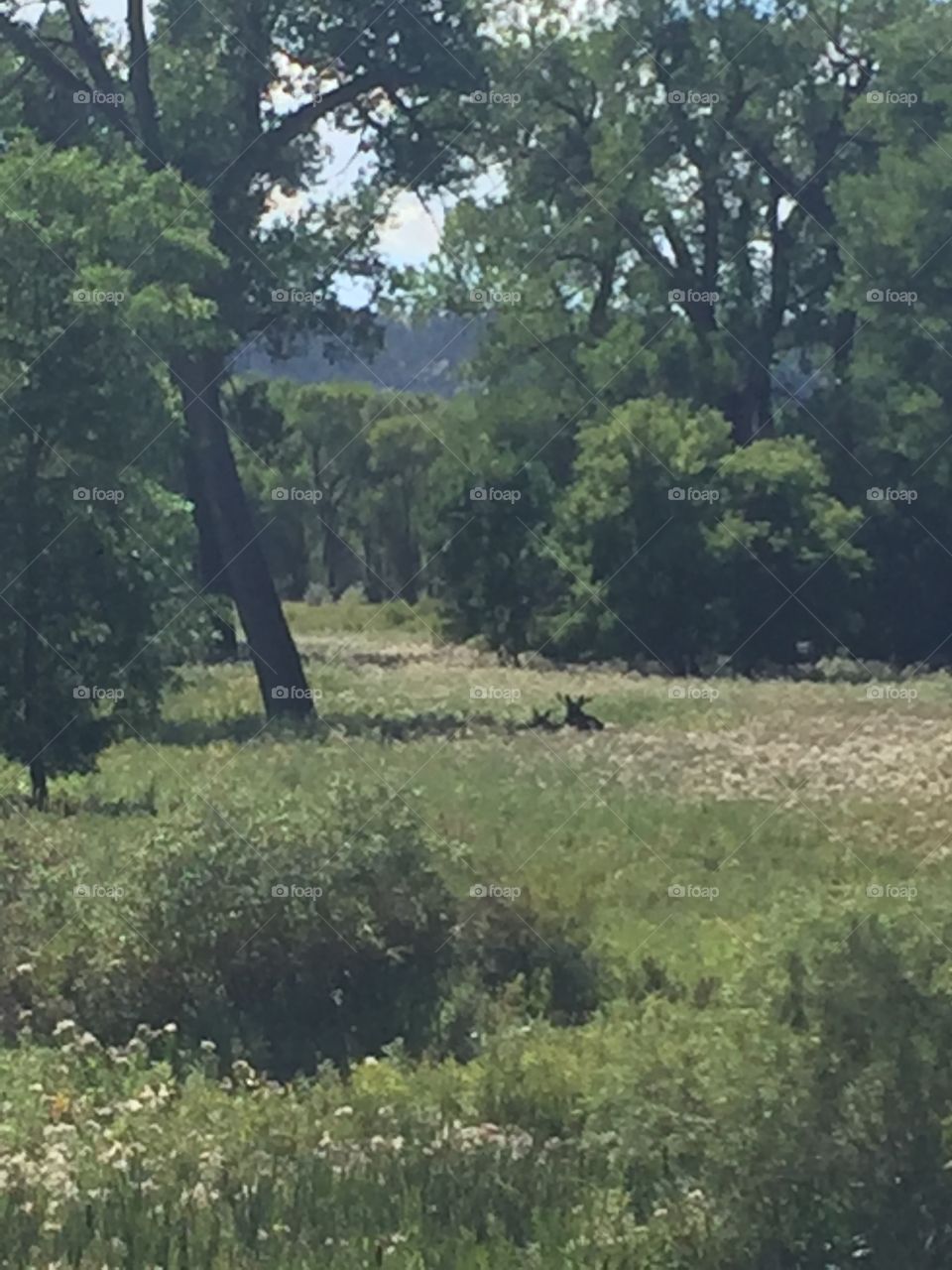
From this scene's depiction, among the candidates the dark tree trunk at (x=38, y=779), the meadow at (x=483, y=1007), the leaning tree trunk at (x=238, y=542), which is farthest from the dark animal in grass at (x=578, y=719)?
the dark tree trunk at (x=38, y=779)

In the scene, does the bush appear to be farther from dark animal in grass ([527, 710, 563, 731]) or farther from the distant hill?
the distant hill

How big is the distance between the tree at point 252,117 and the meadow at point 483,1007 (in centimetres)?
739

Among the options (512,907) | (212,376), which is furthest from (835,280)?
(512,907)

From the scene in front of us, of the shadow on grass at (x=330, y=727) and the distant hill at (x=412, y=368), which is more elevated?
the distant hill at (x=412, y=368)

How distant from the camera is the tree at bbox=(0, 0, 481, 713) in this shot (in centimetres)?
3034

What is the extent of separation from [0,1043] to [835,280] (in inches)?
1880

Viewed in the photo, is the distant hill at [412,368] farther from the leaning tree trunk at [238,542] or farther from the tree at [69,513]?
the tree at [69,513]

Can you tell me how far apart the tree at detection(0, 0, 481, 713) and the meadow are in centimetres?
739

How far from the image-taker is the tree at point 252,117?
3034 centimetres

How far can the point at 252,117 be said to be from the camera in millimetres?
31547

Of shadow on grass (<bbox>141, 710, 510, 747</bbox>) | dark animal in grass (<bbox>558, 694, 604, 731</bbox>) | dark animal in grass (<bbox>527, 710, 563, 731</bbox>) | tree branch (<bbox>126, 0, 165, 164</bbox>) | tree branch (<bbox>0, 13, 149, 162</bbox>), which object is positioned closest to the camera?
shadow on grass (<bbox>141, 710, 510, 747</bbox>)

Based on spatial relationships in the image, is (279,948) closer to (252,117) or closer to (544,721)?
(544,721)

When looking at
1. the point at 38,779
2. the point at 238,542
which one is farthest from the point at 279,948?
the point at 238,542

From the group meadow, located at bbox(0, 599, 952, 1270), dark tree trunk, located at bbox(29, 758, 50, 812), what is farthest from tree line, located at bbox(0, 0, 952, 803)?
meadow, located at bbox(0, 599, 952, 1270)
